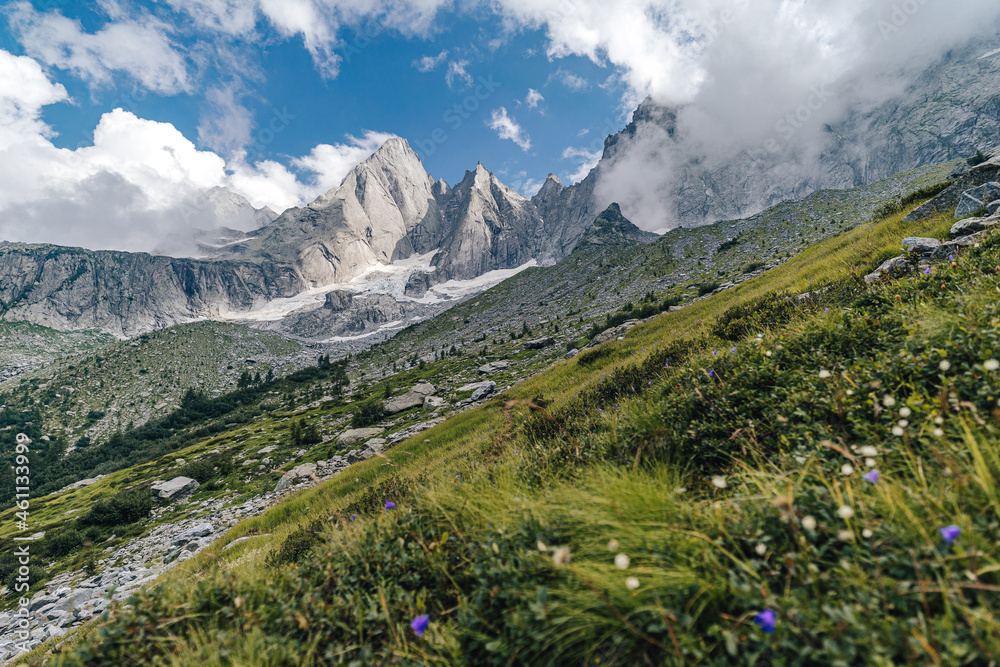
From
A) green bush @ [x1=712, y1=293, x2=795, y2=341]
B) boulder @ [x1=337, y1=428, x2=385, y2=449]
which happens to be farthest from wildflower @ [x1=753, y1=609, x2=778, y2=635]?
boulder @ [x1=337, y1=428, x2=385, y2=449]

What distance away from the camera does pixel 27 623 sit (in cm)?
1476

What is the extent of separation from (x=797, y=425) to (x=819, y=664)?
2.57 meters

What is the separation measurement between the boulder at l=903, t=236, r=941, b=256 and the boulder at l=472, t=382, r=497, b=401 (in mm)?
28385

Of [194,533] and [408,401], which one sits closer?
[194,533]

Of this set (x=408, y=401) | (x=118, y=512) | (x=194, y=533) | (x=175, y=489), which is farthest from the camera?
(x=408, y=401)

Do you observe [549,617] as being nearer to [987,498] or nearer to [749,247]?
[987,498]

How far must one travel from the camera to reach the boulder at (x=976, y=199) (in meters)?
8.87

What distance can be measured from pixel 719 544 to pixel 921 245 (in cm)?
928

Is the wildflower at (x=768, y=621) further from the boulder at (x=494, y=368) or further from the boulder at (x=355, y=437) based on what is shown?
the boulder at (x=494, y=368)

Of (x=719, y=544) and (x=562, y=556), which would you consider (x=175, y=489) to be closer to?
(x=562, y=556)

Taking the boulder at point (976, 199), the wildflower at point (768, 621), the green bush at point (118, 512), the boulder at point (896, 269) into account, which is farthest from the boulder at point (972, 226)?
the green bush at point (118, 512)

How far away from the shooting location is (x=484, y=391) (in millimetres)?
34594

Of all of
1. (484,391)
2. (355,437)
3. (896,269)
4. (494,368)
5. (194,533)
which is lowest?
(194,533)

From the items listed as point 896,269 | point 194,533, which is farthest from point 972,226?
point 194,533
